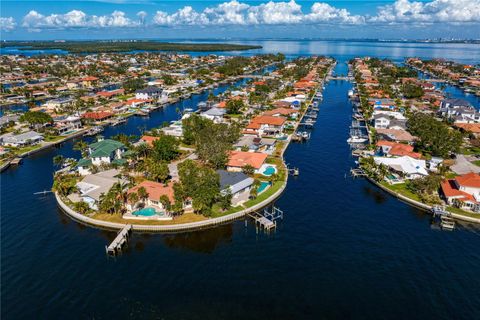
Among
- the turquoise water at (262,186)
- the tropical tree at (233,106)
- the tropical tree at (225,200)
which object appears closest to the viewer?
the tropical tree at (225,200)

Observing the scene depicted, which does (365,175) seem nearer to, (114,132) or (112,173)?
(112,173)

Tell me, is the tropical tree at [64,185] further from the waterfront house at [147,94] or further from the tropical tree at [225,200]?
the waterfront house at [147,94]

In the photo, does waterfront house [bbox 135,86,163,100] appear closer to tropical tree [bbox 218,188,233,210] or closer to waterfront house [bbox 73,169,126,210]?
waterfront house [bbox 73,169,126,210]

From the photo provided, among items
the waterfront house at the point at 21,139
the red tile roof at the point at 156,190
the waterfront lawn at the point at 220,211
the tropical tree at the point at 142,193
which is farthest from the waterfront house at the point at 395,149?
the waterfront house at the point at 21,139

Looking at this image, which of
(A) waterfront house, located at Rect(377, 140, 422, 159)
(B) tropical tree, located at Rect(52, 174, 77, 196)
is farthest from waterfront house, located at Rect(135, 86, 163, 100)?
(A) waterfront house, located at Rect(377, 140, 422, 159)

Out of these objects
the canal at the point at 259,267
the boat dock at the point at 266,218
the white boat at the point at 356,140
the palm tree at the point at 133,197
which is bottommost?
the canal at the point at 259,267

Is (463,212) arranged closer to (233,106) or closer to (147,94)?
(233,106)

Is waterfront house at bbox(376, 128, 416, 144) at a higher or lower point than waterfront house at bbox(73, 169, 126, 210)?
lower

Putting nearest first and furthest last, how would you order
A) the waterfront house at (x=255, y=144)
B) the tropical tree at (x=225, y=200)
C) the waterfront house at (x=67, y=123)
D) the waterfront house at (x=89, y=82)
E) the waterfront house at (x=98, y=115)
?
the tropical tree at (x=225, y=200), the waterfront house at (x=255, y=144), the waterfront house at (x=67, y=123), the waterfront house at (x=98, y=115), the waterfront house at (x=89, y=82)
